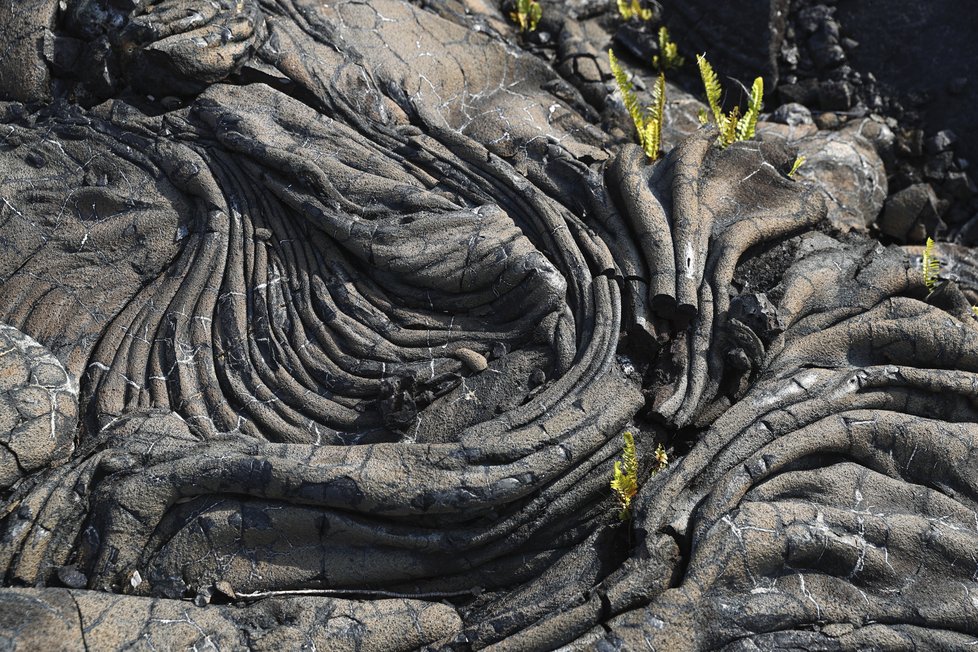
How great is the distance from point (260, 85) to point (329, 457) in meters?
2.45

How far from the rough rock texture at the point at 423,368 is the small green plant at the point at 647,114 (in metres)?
0.18

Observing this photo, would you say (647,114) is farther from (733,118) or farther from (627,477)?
(627,477)

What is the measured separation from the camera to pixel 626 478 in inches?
157

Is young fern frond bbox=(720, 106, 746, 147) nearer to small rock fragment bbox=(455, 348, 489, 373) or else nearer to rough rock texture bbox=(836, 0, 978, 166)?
rough rock texture bbox=(836, 0, 978, 166)

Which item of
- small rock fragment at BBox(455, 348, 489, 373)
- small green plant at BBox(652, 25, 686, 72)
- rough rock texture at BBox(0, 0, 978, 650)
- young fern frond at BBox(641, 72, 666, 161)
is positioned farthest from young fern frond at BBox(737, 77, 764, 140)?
→ small rock fragment at BBox(455, 348, 489, 373)

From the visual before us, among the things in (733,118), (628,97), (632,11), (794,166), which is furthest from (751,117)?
(632,11)

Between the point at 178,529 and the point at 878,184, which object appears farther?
the point at 878,184

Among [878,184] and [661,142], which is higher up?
[878,184]

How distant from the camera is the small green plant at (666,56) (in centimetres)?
645

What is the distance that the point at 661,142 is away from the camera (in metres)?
5.81

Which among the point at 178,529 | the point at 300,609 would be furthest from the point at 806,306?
the point at 178,529

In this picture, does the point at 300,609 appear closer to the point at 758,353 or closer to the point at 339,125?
the point at 758,353

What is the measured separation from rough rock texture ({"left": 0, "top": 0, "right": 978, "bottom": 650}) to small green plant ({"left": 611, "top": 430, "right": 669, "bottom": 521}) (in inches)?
2.5

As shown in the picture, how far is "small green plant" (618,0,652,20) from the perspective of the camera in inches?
264
